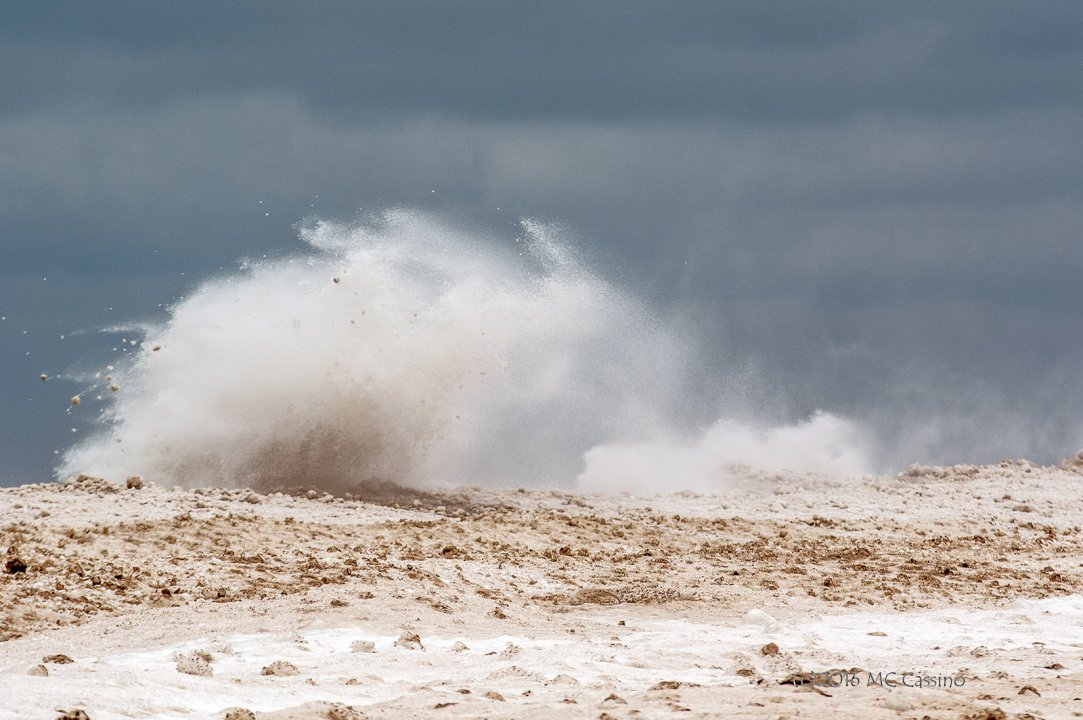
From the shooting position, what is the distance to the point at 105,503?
18.2 metres

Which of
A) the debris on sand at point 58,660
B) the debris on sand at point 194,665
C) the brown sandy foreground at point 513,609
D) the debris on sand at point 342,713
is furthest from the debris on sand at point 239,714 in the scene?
the debris on sand at point 58,660

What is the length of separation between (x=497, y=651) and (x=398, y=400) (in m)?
12.6

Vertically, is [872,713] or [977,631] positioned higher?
[977,631]

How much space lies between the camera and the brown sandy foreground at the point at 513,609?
852 centimetres

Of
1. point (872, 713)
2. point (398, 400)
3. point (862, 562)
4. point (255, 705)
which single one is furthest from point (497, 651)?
point (398, 400)

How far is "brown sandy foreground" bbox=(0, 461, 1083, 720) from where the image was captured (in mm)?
8523

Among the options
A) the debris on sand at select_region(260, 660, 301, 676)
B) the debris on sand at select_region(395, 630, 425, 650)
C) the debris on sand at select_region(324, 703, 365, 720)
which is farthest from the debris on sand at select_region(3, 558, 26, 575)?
the debris on sand at select_region(324, 703, 365, 720)

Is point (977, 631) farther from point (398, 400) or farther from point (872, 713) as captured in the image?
point (398, 400)

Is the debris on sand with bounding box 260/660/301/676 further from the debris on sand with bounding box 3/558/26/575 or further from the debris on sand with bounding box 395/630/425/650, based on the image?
the debris on sand with bounding box 3/558/26/575

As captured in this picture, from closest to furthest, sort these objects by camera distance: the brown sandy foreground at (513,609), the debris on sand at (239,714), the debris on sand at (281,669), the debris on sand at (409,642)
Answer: the debris on sand at (239,714) < the brown sandy foreground at (513,609) < the debris on sand at (281,669) < the debris on sand at (409,642)

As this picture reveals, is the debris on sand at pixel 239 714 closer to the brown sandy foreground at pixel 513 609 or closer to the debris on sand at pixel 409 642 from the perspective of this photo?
the brown sandy foreground at pixel 513 609

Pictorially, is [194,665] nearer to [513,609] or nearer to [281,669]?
[281,669]

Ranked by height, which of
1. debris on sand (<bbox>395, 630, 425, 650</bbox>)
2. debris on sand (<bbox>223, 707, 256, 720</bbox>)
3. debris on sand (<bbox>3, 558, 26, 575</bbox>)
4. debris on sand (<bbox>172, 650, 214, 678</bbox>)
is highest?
debris on sand (<bbox>3, 558, 26, 575</bbox>)

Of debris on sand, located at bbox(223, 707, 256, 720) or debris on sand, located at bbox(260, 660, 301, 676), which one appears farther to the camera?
debris on sand, located at bbox(260, 660, 301, 676)
